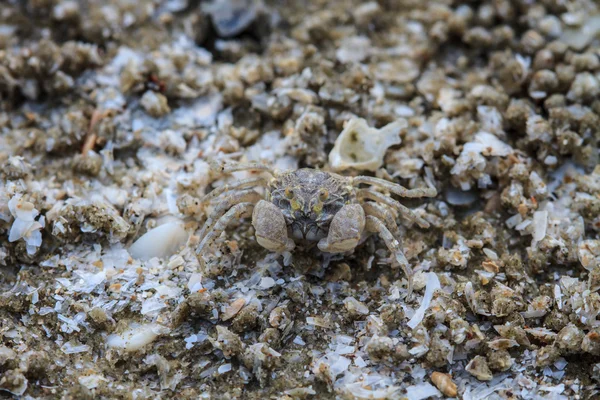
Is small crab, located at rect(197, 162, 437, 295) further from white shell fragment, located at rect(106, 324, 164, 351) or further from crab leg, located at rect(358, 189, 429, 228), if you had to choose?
white shell fragment, located at rect(106, 324, 164, 351)

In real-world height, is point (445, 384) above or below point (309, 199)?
below

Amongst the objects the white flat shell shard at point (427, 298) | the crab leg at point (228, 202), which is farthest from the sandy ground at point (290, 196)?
the crab leg at point (228, 202)

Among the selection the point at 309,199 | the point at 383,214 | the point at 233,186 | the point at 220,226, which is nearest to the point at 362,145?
the point at 383,214

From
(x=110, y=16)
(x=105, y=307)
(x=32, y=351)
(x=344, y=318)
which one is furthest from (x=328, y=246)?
(x=110, y=16)

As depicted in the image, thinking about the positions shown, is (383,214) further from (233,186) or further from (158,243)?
(158,243)

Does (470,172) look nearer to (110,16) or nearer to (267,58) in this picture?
(267,58)
